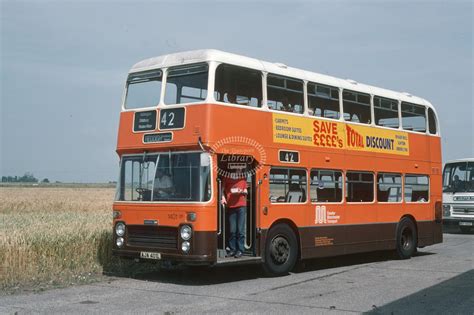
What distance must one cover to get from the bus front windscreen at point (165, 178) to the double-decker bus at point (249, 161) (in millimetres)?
19

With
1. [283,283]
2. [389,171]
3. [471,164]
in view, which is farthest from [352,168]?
[471,164]

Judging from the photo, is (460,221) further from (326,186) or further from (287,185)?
(287,185)

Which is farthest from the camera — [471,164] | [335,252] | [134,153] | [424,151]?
[471,164]

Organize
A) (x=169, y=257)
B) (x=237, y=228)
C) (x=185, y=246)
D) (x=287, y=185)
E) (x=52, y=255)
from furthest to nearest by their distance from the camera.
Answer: (x=287, y=185) → (x=52, y=255) → (x=237, y=228) → (x=169, y=257) → (x=185, y=246)

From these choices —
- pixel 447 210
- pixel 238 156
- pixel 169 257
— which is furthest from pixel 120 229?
pixel 447 210

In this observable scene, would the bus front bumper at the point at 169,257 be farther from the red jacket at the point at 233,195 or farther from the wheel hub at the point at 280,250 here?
the wheel hub at the point at 280,250

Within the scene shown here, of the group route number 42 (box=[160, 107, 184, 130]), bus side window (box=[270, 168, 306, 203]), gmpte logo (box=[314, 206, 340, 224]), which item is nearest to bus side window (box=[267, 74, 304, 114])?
bus side window (box=[270, 168, 306, 203])

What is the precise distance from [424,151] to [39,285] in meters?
10.5

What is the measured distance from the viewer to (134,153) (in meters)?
12.4

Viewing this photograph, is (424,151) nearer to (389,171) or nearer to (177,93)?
(389,171)

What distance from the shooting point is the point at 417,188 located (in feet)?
55.8

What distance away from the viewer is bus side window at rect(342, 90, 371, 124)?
48.6ft

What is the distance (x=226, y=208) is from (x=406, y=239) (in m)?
6.43

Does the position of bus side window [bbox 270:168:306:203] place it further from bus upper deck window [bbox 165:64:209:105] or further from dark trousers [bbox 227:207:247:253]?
bus upper deck window [bbox 165:64:209:105]
